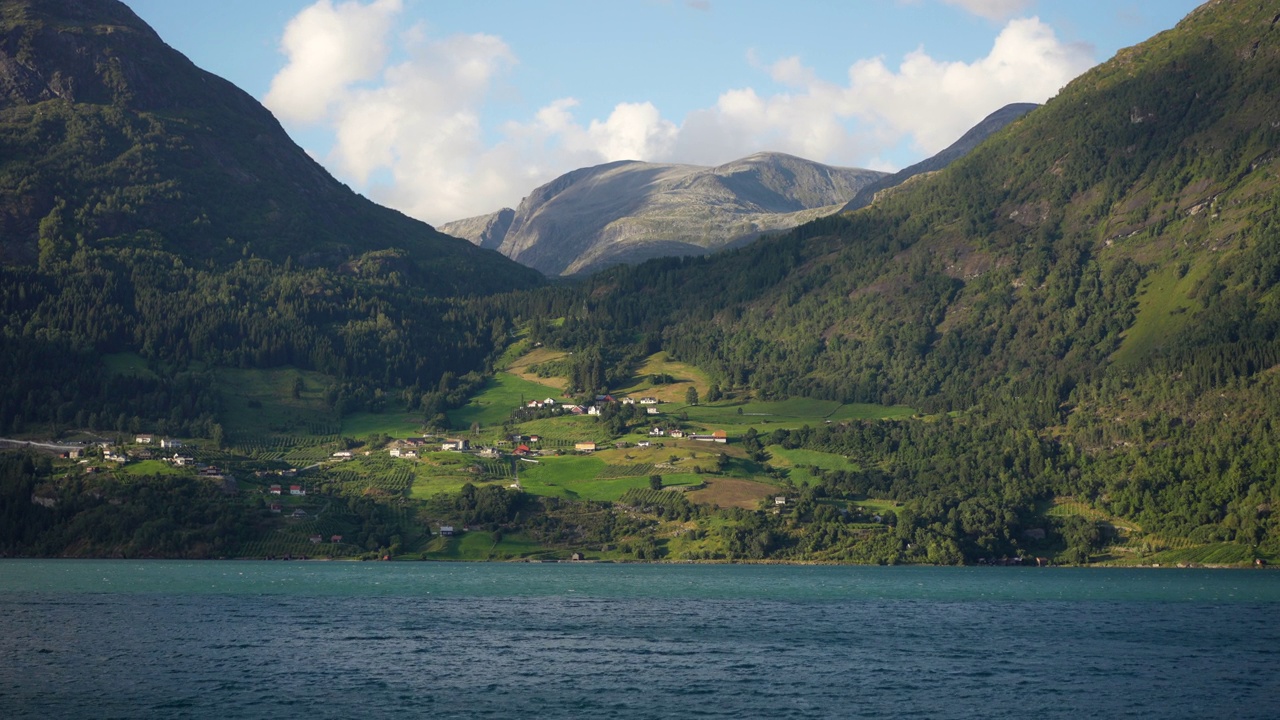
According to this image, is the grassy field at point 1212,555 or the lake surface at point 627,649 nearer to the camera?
the lake surface at point 627,649

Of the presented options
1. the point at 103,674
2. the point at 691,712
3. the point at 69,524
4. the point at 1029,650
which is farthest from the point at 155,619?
the point at 69,524

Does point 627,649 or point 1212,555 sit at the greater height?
point 1212,555

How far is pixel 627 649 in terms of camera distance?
96812mm

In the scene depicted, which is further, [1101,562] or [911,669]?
[1101,562]

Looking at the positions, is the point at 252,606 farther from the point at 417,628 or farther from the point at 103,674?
the point at 103,674

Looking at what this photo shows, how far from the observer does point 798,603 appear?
136m

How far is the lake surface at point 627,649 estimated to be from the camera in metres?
73.8

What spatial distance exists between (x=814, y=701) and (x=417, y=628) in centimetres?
4489

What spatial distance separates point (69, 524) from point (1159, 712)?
175 m

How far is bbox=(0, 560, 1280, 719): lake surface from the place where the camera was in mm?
73812

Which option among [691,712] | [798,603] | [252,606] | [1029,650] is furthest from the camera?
[798,603]

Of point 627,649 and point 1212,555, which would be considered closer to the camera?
point 627,649

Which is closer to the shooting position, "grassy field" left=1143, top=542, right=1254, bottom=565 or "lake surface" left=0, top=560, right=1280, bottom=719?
"lake surface" left=0, top=560, right=1280, bottom=719

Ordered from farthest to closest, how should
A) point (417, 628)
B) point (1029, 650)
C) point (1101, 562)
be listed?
1. point (1101, 562)
2. point (417, 628)
3. point (1029, 650)
